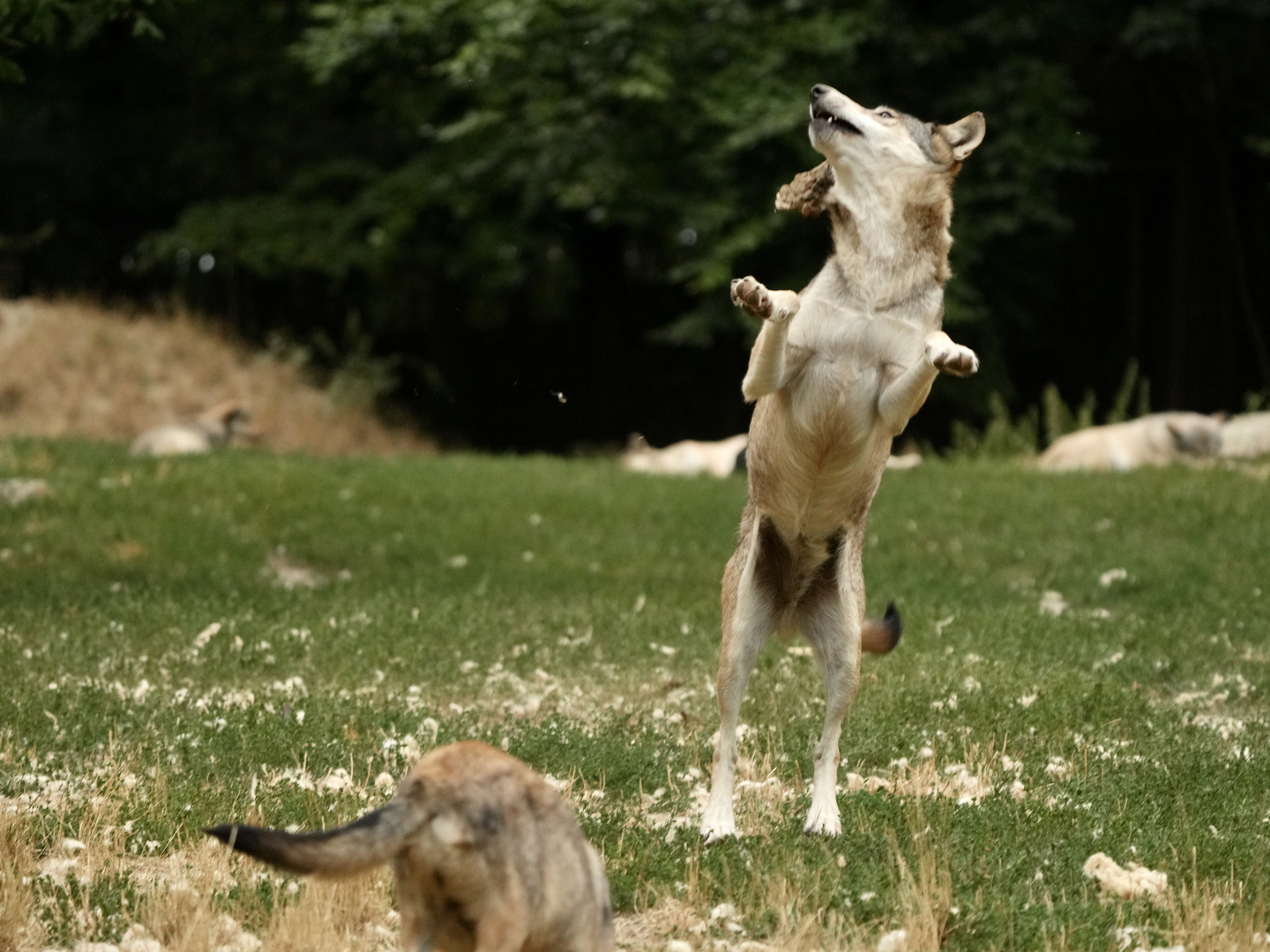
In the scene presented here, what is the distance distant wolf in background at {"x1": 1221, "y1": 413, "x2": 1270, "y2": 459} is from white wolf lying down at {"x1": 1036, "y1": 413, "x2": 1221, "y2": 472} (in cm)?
26

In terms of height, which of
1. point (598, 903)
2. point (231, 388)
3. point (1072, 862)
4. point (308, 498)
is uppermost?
point (598, 903)

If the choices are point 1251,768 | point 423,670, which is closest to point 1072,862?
point 1251,768

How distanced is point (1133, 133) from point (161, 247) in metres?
15.9

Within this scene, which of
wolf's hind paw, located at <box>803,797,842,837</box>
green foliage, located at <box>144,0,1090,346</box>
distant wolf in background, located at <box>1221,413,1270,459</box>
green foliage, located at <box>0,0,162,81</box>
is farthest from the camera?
green foliage, located at <box>144,0,1090,346</box>

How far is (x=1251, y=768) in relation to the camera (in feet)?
24.0

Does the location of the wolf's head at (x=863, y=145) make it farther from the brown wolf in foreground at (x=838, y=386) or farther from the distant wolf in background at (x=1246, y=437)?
the distant wolf in background at (x=1246, y=437)

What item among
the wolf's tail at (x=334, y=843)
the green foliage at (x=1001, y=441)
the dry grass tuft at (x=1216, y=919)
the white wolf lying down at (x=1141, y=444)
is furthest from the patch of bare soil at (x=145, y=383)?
the wolf's tail at (x=334, y=843)

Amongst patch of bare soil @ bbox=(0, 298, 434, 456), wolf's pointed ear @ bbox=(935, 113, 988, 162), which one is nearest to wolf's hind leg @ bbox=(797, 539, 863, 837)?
wolf's pointed ear @ bbox=(935, 113, 988, 162)

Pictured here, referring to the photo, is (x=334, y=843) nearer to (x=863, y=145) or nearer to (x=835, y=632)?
(x=835, y=632)

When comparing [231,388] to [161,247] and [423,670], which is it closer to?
[161,247]

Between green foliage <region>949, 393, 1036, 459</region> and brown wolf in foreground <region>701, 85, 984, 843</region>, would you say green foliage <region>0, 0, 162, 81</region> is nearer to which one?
brown wolf in foreground <region>701, 85, 984, 843</region>

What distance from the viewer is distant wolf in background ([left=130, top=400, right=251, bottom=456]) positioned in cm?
1952

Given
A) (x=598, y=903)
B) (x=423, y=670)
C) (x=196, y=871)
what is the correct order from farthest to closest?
(x=423, y=670)
(x=196, y=871)
(x=598, y=903)

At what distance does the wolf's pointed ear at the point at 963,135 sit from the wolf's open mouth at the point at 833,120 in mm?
419
